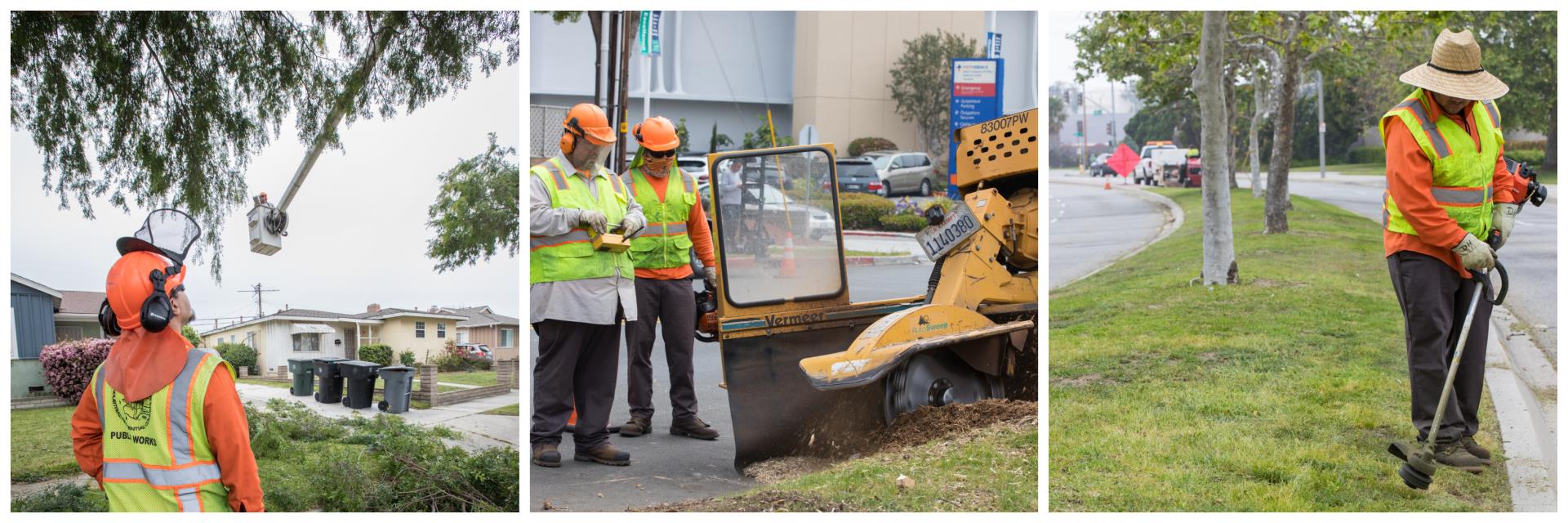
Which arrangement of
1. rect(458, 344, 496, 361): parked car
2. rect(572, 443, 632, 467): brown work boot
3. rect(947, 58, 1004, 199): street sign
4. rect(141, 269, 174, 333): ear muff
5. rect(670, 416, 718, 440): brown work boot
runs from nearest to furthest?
rect(141, 269, 174, 333): ear muff, rect(458, 344, 496, 361): parked car, rect(572, 443, 632, 467): brown work boot, rect(670, 416, 718, 440): brown work boot, rect(947, 58, 1004, 199): street sign

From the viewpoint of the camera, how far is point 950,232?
4.62 meters

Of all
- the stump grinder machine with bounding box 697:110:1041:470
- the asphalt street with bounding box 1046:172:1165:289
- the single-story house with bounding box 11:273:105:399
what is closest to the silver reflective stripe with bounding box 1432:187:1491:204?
the stump grinder machine with bounding box 697:110:1041:470

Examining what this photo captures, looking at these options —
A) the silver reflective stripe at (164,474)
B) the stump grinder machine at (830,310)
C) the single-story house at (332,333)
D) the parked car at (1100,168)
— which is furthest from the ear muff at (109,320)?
the parked car at (1100,168)

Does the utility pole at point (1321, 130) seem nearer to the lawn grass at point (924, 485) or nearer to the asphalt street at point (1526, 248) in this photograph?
the asphalt street at point (1526, 248)

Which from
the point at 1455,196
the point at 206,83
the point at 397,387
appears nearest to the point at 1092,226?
the point at 1455,196

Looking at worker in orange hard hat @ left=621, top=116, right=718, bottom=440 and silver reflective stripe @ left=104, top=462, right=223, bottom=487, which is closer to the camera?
silver reflective stripe @ left=104, top=462, right=223, bottom=487

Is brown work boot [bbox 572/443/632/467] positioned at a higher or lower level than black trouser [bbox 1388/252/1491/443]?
lower

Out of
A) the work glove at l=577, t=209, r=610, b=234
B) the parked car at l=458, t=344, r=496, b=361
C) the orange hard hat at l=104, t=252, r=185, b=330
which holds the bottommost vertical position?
the parked car at l=458, t=344, r=496, b=361

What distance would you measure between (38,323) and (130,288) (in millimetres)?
1498

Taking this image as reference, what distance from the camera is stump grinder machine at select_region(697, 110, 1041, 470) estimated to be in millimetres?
4305

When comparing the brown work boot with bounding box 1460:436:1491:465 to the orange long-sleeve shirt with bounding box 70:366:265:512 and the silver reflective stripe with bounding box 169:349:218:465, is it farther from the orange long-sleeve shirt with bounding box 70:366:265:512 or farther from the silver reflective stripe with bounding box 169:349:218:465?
the silver reflective stripe with bounding box 169:349:218:465

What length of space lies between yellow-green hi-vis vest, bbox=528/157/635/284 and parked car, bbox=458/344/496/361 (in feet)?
0.84

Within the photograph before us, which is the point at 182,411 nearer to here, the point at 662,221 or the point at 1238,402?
the point at 662,221

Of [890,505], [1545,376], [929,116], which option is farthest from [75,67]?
[929,116]
